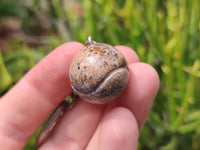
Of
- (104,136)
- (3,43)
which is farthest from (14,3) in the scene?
(104,136)

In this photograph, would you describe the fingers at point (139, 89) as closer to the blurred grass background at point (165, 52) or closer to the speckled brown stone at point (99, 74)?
the speckled brown stone at point (99, 74)

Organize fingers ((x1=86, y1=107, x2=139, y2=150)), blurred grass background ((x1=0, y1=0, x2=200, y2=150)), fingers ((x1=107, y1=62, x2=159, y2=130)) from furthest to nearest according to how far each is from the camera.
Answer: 1. blurred grass background ((x1=0, y1=0, x2=200, y2=150))
2. fingers ((x1=107, y1=62, x2=159, y2=130))
3. fingers ((x1=86, y1=107, x2=139, y2=150))

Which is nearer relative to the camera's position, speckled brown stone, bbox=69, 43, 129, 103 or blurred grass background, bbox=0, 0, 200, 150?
speckled brown stone, bbox=69, 43, 129, 103

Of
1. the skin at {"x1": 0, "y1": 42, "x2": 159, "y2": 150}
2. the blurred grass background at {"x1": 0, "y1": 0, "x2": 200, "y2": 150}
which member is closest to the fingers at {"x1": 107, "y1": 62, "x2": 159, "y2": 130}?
the skin at {"x1": 0, "y1": 42, "x2": 159, "y2": 150}

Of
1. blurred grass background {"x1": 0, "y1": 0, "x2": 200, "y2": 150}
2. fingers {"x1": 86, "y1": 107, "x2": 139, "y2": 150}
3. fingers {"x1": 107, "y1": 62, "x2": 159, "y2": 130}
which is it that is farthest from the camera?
blurred grass background {"x1": 0, "y1": 0, "x2": 200, "y2": 150}

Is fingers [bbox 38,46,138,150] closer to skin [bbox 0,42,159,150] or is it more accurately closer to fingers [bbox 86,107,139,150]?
skin [bbox 0,42,159,150]

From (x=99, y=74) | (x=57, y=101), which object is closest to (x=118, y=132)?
(x=99, y=74)

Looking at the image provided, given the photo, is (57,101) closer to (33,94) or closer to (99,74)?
(33,94)
